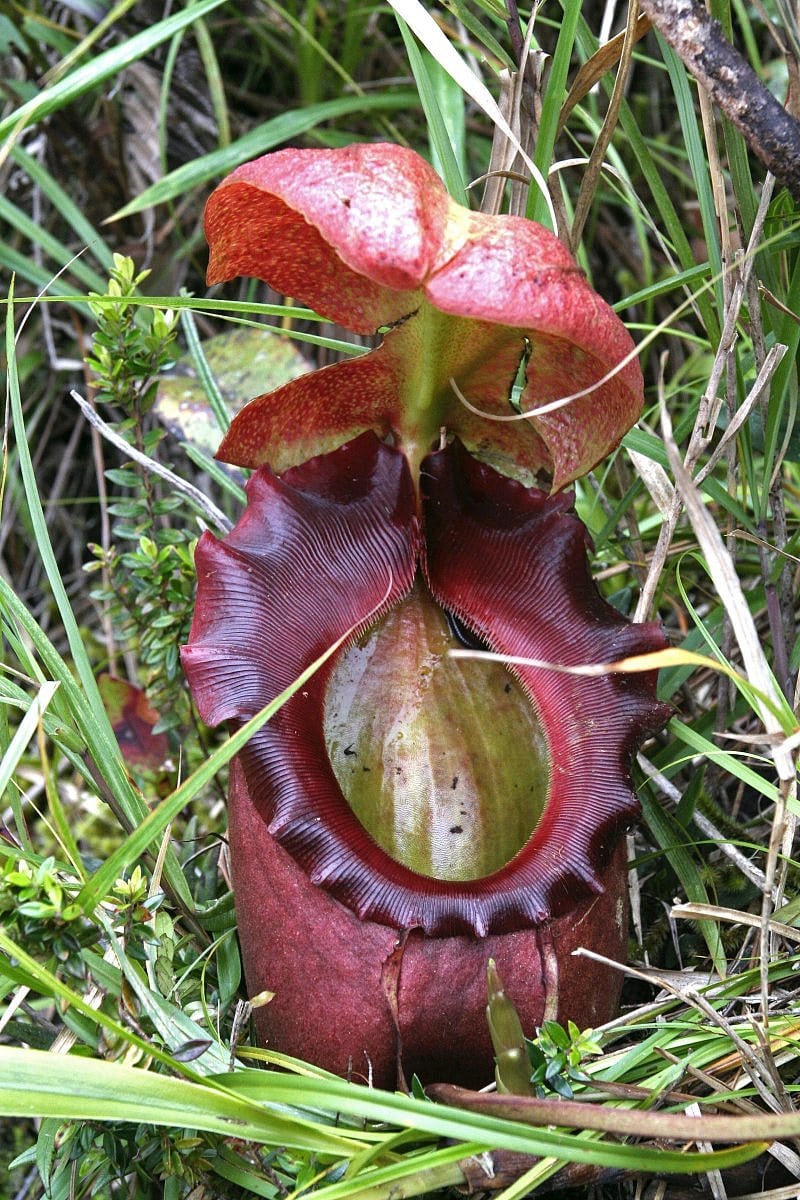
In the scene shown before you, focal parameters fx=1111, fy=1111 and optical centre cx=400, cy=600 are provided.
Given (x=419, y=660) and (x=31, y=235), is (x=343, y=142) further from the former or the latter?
(x=419, y=660)

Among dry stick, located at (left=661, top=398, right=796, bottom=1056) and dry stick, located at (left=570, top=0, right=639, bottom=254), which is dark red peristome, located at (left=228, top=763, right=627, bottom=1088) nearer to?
dry stick, located at (left=661, top=398, right=796, bottom=1056)

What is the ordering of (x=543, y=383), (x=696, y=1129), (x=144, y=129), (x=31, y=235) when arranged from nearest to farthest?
1. (x=696, y=1129)
2. (x=543, y=383)
3. (x=31, y=235)
4. (x=144, y=129)

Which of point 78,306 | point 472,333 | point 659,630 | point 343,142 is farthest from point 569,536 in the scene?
point 78,306

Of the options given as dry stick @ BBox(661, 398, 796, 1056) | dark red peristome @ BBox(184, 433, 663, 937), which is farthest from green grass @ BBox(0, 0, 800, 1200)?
dark red peristome @ BBox(184, 433, 663, 937)

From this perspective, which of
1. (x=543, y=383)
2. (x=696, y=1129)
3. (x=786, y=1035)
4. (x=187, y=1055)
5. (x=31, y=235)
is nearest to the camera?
(x=696, y=1129)

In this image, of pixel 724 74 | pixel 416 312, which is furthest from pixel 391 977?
pixel 724 74

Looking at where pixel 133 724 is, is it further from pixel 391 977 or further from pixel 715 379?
pixel 715 379
